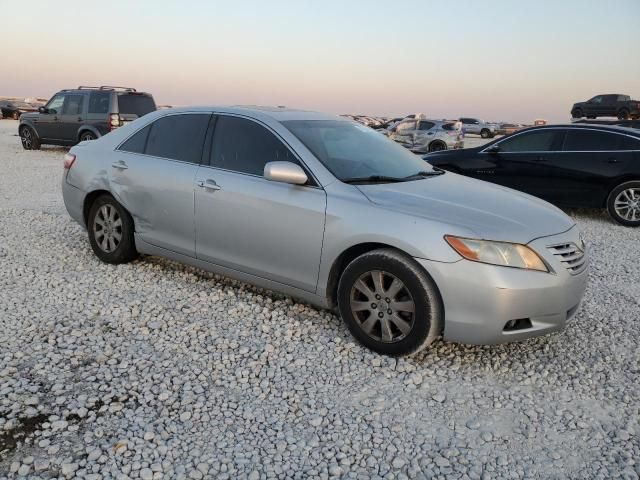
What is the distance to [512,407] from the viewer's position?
3.08 metres

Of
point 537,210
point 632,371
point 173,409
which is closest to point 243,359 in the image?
point 173,409

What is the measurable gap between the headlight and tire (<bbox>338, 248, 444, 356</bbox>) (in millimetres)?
276

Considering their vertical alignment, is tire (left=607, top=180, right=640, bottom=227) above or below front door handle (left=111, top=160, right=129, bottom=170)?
below

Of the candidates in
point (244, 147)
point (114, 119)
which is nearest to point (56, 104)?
point (114, 119)

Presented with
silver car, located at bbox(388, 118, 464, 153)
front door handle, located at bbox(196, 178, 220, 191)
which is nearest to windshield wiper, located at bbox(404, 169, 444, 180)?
front door handle, located at bbox(196, 178, 220, 191)

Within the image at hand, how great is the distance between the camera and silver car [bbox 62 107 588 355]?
3258 millimetres

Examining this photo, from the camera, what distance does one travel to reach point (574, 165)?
838 cm

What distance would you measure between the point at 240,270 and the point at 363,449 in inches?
76.4

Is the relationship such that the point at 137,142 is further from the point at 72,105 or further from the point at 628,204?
the point at 72,105

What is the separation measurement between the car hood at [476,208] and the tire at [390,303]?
1.17 feet

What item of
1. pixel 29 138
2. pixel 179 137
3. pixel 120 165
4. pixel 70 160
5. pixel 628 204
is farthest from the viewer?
pixel 29 138

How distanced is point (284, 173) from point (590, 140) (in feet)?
21.8

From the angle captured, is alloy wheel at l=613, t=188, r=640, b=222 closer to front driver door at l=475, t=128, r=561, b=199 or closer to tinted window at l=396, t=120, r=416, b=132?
Result: front driver door at l=475, t=128, r=561, b=199

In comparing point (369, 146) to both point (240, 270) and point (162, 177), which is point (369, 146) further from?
point (162, 177)
